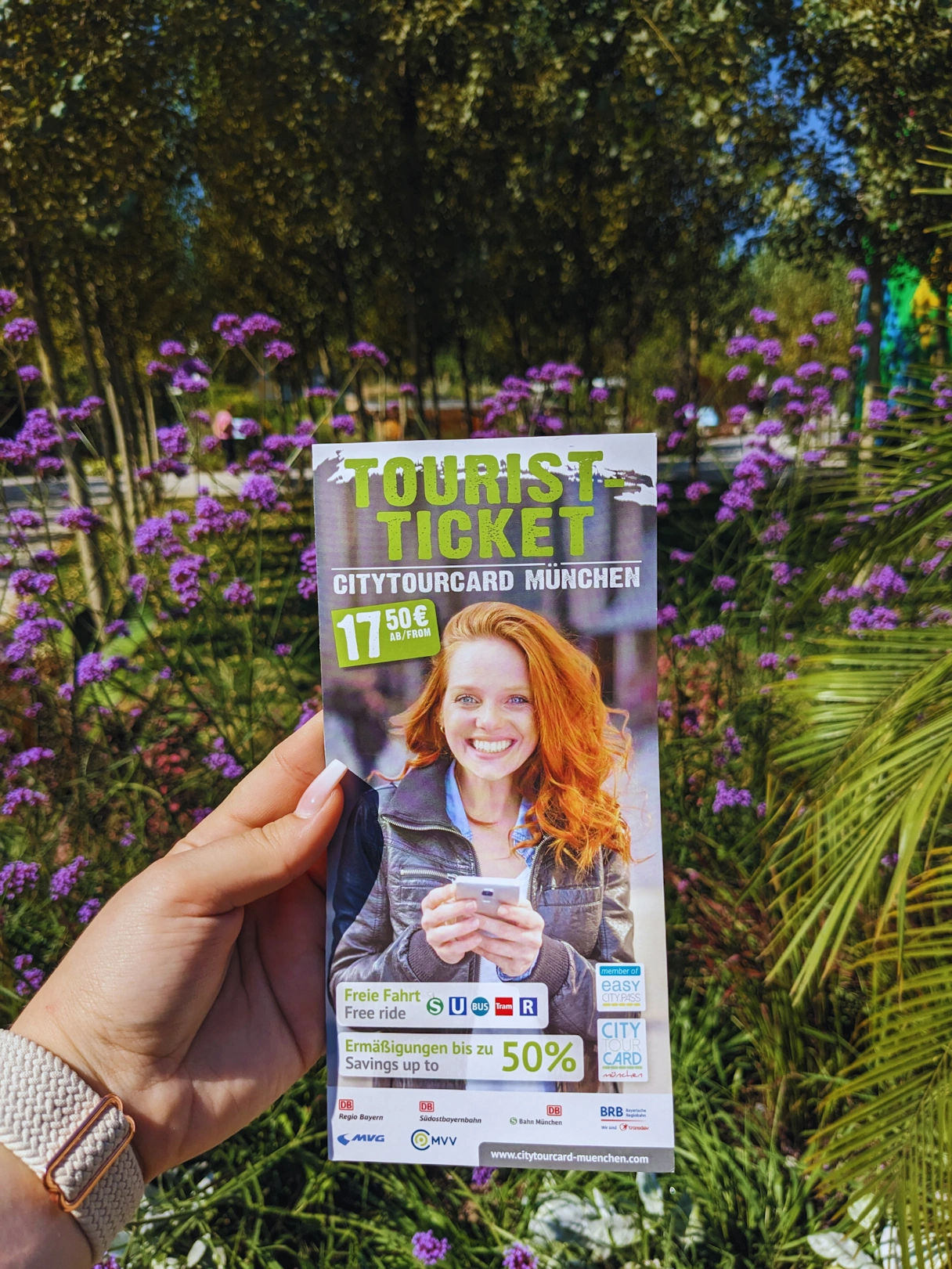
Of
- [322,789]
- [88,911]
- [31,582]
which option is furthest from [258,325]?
[322,789]

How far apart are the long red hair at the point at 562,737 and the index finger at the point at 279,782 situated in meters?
0.28

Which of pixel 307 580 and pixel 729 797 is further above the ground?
pixel 307 580

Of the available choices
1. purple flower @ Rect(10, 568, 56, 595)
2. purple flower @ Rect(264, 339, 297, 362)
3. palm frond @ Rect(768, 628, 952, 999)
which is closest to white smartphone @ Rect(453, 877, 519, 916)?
palm frond @ Rect(768, 628, 952, 999)

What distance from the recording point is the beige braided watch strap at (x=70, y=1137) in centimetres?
98

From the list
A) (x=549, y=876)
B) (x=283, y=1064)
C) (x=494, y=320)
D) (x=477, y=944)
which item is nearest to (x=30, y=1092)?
(x=283, y=1064)

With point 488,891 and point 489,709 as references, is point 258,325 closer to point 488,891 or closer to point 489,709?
point 489,709

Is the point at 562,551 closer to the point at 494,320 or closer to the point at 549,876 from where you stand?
the point at 549,876

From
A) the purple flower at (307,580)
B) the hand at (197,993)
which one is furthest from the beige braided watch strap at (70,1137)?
the purple flower at (307,580)

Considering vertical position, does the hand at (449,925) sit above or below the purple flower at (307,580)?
below

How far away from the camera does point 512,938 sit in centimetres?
103

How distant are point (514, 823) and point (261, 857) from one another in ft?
1.04

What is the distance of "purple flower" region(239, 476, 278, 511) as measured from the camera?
2115 millimetres

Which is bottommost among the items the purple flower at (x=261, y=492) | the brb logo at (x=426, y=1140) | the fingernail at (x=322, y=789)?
the brb logo at (x=426, y=1140)

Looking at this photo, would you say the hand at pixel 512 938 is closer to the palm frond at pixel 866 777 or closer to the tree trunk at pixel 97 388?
the palm frond at pixel 866 777
